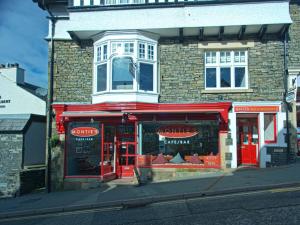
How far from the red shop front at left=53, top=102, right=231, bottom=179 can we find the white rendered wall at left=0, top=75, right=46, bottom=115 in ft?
18.0

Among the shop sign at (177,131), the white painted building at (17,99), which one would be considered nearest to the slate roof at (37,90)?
the white painted building at (17,99)

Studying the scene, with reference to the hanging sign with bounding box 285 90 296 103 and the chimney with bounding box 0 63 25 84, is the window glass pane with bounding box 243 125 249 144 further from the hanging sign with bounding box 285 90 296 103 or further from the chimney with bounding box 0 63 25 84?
the chimney with bounding box 0 63 25 84

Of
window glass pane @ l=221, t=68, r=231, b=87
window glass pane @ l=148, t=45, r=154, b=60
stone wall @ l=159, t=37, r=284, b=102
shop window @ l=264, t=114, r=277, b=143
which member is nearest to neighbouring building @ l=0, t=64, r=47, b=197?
window glass pane @ l=148, t=45, r=154, b=60

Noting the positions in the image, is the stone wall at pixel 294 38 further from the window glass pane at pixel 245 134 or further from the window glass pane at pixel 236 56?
the window glass pane at pixel 245 134

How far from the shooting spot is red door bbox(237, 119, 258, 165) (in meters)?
15.5

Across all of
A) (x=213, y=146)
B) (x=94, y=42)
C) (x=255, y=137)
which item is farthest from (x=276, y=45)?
(x=94, y=42)

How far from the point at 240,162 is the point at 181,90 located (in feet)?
14.1

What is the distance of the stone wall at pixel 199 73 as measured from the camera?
49.5 feet

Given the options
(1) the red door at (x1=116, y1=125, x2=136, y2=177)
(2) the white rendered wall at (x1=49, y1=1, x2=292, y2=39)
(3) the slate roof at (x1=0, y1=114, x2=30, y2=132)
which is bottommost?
(1) the red door at (x1=116, y1=125, x2=136, y2=177)

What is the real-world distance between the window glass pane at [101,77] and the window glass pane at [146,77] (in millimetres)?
1727

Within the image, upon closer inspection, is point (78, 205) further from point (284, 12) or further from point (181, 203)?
point (284, 12)

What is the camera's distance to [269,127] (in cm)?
1528

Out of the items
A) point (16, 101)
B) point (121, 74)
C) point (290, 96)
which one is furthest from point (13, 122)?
point (290, 96)

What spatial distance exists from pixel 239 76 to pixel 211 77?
1.26 meters
